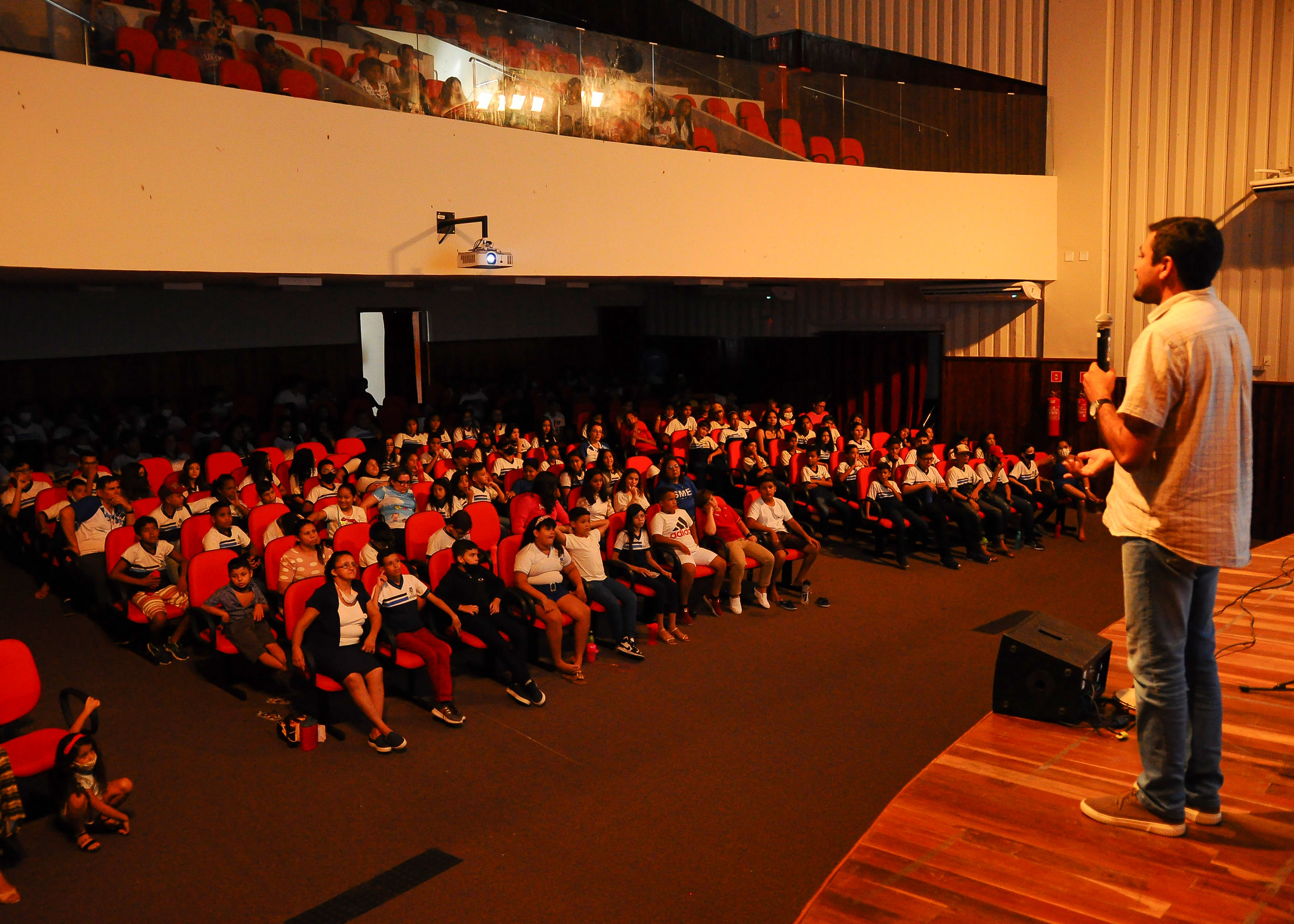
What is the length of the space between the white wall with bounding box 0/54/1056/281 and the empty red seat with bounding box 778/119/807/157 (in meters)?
0.19

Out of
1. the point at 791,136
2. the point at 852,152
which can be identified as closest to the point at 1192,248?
the point at 791,136

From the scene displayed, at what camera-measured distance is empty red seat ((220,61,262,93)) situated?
6.06m

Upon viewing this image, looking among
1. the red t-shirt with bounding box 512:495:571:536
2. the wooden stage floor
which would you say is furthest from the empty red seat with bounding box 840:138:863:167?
the wooden stage floor

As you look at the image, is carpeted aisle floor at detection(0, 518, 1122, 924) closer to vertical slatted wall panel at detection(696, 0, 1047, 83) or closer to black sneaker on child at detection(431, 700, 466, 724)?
black sneaker on child at detection(431, 700, 466, 724)

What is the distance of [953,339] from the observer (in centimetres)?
1177

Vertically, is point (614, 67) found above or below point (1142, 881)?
above

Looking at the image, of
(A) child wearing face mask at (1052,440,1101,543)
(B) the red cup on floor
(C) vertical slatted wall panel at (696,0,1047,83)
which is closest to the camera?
(B) the red cup on floor

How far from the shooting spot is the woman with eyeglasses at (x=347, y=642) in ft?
15.1

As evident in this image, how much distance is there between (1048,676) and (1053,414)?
8.83 metres

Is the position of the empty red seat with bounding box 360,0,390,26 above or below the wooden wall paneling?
above

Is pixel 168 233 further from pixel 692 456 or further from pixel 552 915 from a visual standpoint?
pixel 692 456

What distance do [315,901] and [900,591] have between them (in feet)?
16.9

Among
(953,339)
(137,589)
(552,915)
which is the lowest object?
(552,915)

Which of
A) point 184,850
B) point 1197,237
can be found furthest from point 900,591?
point 1197,237
